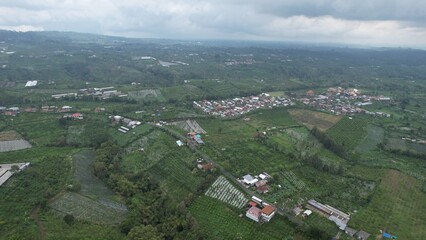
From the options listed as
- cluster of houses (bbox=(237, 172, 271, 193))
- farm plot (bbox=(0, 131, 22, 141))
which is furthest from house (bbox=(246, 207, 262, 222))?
farm plot (bbox=(0, 131, 22, 141))

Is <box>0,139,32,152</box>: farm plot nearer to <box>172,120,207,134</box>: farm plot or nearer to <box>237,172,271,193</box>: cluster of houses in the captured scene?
<box>172,120,207,134</box>: farm plot

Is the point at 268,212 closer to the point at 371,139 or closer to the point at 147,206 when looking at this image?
the point at 147,206

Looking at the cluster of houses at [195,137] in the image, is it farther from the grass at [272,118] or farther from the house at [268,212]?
the house at [268,212]

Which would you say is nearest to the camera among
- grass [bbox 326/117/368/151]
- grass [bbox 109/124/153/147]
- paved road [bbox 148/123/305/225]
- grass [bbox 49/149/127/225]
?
grass [bbox 49/149/127/225]

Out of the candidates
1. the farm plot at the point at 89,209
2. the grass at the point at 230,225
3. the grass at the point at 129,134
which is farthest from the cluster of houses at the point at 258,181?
the grass at the point at 129,134

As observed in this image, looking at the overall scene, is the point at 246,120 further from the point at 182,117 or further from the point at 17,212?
the point at 17,212

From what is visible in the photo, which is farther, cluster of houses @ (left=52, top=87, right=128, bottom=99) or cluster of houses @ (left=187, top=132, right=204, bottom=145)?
cluster of houses @ (left=52, top=87, right=128, bottom=99)

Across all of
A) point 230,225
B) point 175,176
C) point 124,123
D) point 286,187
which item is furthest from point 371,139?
point 124,123
